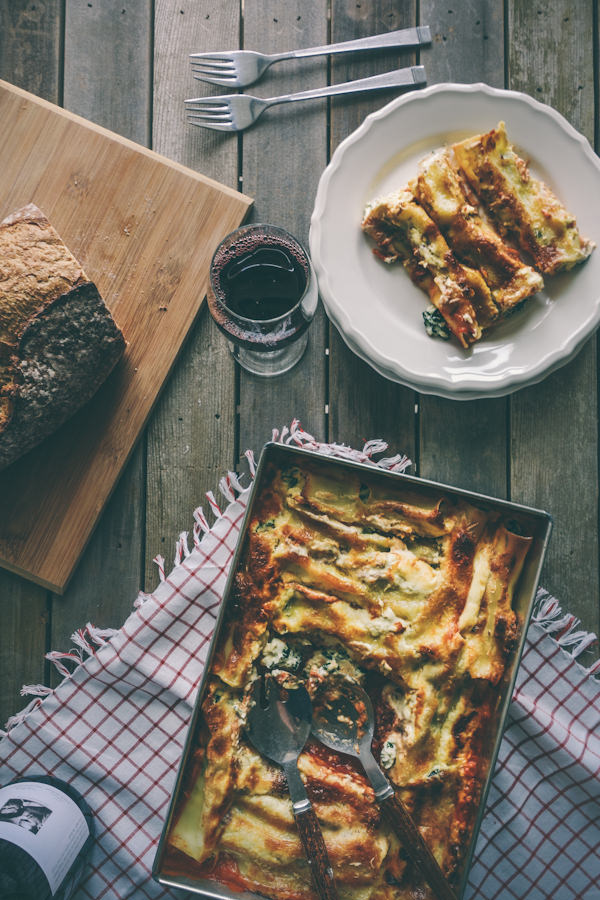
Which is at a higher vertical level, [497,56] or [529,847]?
[497,56]

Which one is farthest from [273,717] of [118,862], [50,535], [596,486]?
[596,486]

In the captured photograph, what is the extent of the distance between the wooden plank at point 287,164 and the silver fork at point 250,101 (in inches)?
1.1

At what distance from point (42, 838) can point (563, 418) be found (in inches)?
58.6

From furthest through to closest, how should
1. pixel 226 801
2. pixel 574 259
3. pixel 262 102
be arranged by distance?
pixel 262 102, pixel 574 259, pixel 226 801

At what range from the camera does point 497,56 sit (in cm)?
163

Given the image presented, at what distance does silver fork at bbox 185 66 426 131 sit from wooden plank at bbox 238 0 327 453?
0.03m

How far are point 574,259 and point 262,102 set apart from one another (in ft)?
2.69

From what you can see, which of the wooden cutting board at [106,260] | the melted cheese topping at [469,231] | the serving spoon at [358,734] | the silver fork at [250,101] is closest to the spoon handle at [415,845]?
the serving spoon at [358,734]

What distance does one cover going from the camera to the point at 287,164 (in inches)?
64.1

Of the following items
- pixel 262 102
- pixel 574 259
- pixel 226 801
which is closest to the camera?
pixel 226 801

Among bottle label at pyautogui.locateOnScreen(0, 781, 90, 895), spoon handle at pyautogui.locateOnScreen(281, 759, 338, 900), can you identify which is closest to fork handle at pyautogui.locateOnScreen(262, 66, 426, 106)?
spoon handle at pyautogui.locateOnScreen(281, 759, 338, 900)

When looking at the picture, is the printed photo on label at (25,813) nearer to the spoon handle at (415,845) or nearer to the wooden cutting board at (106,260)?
the wooden cutting board at (106,260)

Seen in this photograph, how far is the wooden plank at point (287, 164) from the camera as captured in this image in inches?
63.8

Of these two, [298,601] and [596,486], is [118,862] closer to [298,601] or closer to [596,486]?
[298,601]
